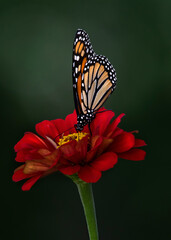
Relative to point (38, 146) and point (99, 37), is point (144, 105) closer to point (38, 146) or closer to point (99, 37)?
point (99, 37)

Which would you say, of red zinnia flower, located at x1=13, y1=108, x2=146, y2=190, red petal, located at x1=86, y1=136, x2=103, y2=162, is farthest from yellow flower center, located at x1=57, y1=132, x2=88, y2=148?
red petal, located at x1=86, y1=136, x2=103, y2=162

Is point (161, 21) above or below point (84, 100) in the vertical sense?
above

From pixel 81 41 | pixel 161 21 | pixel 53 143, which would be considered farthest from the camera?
pixel 161 21

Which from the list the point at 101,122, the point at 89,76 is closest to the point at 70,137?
the point at 101,122

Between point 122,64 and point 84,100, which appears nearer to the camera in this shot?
point 84,100

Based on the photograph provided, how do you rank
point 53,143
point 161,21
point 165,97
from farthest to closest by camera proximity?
point 161,21 → point 165,97 → point 53,143

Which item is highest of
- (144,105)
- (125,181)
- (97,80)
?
(97,80)

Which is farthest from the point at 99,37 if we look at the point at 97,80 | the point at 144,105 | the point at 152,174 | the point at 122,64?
the point at 97,80

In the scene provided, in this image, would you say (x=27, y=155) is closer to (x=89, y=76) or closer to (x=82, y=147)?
(x=82, y=147)
